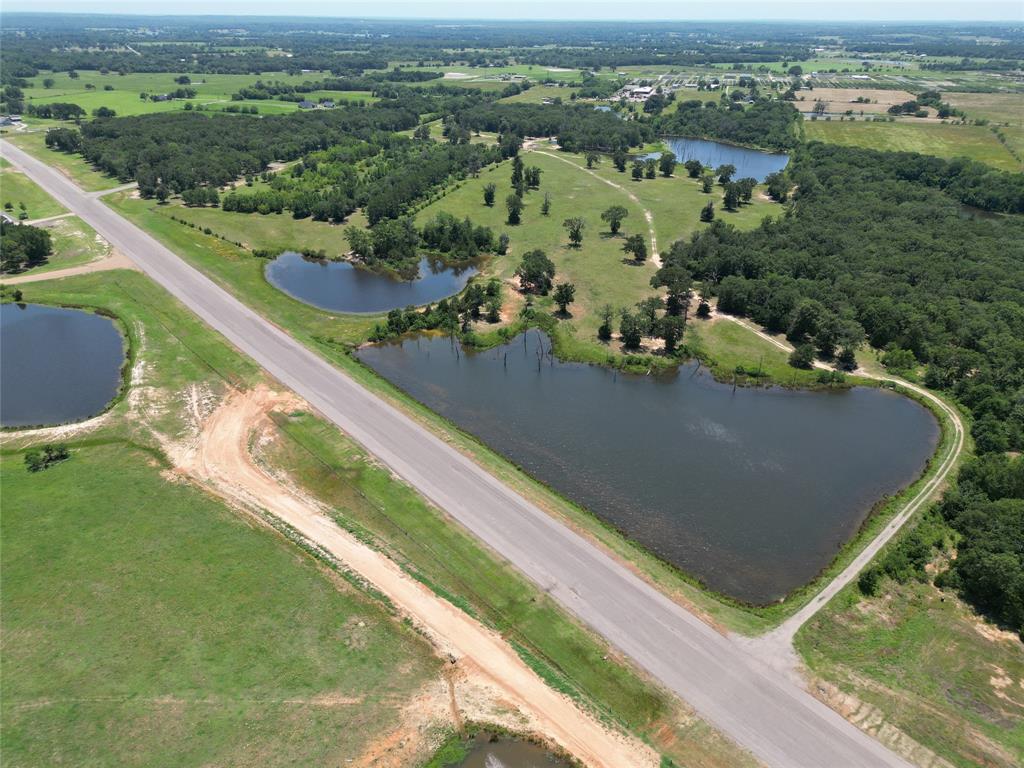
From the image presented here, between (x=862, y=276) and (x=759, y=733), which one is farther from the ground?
(x=862, y=276)

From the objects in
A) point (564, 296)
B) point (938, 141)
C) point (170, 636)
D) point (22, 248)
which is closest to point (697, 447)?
point (564, 296)

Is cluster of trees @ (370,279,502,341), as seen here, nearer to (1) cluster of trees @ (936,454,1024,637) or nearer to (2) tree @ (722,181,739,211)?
(1) cluster of trees @ (936,454,1024,637)

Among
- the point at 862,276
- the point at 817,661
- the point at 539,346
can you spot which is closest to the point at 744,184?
the point at 862,276

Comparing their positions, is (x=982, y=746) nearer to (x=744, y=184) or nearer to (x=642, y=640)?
(x=642, y=640)

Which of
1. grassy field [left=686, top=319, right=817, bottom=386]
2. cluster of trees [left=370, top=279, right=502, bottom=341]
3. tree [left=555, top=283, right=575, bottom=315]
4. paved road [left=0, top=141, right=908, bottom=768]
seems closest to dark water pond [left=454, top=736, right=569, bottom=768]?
paved road [left=0, top=141, right=908, bottom=768]

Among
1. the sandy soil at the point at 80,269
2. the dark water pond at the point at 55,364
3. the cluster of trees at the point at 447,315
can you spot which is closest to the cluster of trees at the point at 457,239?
the cluster of trees at the point at 447,315

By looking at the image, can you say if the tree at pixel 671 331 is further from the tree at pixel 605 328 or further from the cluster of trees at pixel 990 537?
the cluster of trees at pixel 990 537
